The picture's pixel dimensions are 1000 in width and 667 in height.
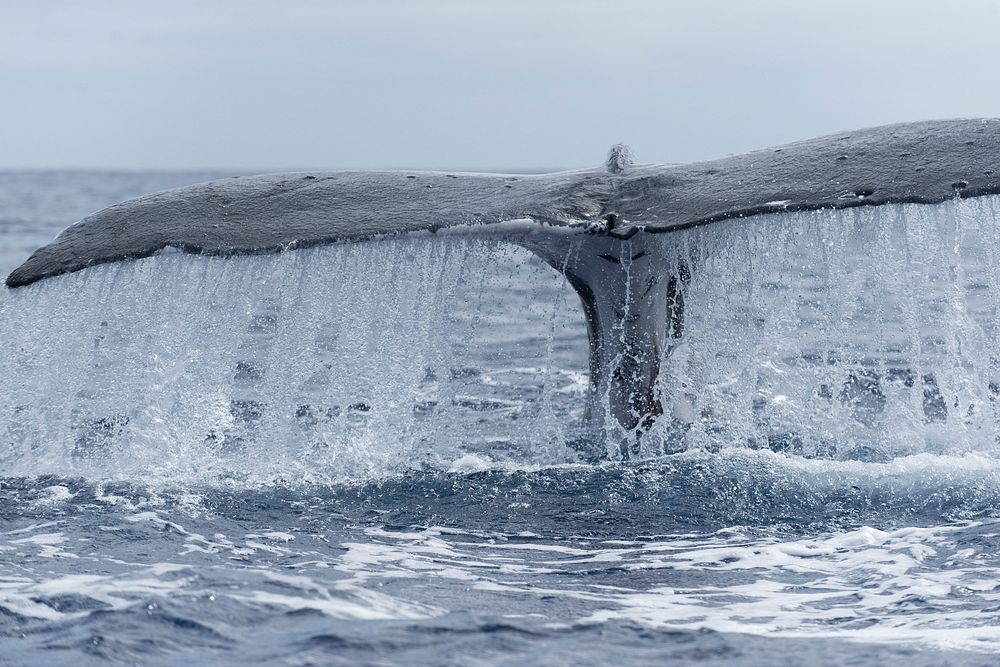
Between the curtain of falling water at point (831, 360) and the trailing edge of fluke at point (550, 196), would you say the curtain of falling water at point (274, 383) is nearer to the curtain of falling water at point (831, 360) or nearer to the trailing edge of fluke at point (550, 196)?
the trailing edge of fluke at point (550, 196)

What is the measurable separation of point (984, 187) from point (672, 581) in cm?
213

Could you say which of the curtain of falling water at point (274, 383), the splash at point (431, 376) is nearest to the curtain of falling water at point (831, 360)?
the splash at point (431, 376)

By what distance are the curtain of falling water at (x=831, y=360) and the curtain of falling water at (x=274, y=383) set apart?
0.88 m

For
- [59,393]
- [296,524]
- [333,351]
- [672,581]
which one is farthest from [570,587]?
[333,351]

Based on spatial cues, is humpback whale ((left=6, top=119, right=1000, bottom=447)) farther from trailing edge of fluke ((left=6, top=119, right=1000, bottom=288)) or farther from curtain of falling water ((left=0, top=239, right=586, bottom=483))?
curtain of falling water ((left=0, top=239, right=586, bottom=483))

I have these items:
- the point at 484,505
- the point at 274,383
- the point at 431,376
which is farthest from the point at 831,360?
the point at 484,505

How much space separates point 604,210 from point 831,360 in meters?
6.30

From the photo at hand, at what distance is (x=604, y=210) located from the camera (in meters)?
6.49

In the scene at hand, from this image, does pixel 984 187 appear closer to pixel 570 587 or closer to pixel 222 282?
pixel 570 587

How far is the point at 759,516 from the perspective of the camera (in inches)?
257

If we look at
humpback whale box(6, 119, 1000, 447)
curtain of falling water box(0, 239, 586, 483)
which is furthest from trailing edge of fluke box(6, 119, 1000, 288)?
curtain of falling water box(0, 239, 586, 483)

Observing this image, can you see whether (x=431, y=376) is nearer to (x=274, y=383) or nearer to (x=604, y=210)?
(x=274, y=383)

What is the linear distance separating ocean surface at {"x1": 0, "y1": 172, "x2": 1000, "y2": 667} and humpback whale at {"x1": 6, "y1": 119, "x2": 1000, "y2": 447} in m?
0.12

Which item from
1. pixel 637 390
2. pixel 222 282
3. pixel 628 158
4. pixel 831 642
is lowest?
pixel 831 642
